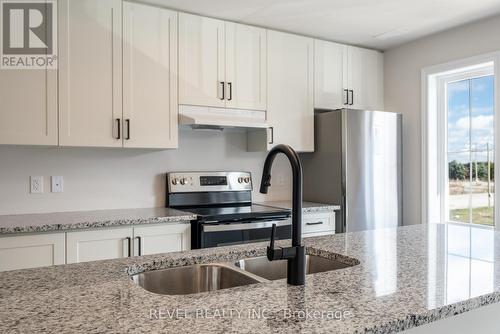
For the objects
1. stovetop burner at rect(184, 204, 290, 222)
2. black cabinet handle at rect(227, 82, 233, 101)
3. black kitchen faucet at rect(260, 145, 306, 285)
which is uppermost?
black cabinet handle at rect(227, 82, 233, 101)

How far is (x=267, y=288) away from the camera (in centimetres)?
105

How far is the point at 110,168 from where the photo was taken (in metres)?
3.01

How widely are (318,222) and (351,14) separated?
1668 mm

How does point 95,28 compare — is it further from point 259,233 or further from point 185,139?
point 259,233

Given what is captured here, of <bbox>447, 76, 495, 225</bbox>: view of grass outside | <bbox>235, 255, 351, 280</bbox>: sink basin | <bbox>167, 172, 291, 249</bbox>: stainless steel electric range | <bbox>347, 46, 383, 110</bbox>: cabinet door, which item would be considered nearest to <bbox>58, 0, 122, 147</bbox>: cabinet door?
<bbox>167, 172, 291, 249</bbox>: stainless steel electric range

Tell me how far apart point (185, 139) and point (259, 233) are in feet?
3.41

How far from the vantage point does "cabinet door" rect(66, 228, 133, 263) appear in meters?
2.33

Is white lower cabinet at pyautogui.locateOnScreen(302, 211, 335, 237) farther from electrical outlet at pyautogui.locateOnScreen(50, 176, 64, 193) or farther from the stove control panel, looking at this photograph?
electrical outlet at pyautogui.locateOnScreen(50, 176, 64, 193)

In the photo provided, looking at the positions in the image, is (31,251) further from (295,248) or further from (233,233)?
(295,248)

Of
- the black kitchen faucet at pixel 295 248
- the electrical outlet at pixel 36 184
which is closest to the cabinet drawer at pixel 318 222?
the electrical outlet at pixel 36 184

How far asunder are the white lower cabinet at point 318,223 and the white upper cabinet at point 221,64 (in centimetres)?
100

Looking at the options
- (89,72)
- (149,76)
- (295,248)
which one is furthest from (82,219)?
(295,248)

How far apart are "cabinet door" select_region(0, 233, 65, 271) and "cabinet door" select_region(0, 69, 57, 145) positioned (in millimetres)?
605

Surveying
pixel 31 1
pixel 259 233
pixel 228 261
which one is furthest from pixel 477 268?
pixel 31 1
